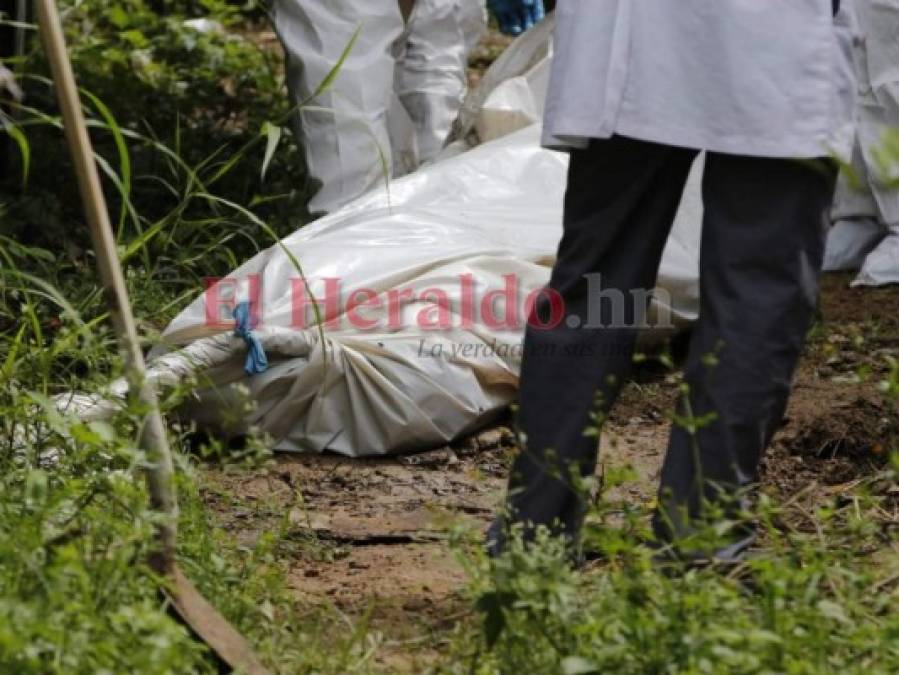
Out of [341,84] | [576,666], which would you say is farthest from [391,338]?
[576,666]

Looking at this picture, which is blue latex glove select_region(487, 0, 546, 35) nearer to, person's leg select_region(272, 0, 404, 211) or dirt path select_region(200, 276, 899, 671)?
person's leg select_region(272, 0, 404, 211)

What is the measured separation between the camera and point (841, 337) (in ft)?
13.4

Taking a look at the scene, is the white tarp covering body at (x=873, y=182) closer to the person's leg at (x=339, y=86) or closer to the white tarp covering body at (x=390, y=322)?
the white tarp covering body at (x=390, y=322)

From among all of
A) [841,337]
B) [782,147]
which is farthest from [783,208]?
[841,337]

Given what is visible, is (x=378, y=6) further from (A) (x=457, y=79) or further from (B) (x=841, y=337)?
(B) (x=841, y=337)

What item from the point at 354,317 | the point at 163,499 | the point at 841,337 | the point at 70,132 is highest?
the point at 70,132

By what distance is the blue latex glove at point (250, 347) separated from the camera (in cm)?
335

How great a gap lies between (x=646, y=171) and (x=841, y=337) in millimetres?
1793

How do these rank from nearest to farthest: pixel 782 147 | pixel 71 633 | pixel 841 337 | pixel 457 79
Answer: pixel 71 633
pixel 782 147
pixel 841 337
pixel 457 79

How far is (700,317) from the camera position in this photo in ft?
8.05

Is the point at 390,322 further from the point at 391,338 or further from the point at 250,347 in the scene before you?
the point at 250,347

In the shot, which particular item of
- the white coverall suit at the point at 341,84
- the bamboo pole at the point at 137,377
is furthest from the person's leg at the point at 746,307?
the white coverall suit at the point at 341,84

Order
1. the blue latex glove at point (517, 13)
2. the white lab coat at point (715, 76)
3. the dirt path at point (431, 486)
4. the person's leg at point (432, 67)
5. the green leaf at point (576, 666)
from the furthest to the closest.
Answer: the blue latex glove at point (517, 13), the person's leg at point (432, 67), the dirt path at point (431, 486), the white lab coat at point (715, 76), the green leaf at point (576, 666)

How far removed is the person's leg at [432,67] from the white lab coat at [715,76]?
2619 millimetres
